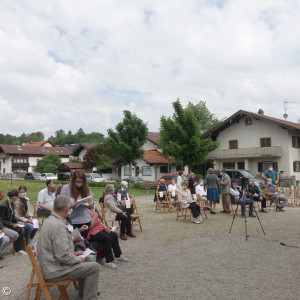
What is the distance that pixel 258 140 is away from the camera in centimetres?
3356

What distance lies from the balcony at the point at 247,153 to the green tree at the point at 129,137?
11886 millimetres

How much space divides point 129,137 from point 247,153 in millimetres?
13779

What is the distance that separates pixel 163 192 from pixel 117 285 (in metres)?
8.58

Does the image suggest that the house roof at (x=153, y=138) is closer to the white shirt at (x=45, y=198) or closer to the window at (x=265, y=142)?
the window at (x=265, y=142)

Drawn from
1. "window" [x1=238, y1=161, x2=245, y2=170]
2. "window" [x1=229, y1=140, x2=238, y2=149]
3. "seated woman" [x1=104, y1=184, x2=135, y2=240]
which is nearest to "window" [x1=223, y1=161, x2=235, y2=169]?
"window" [x1=238, y1=161, x2=245, y2=170]

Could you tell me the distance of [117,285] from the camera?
4.75 metres

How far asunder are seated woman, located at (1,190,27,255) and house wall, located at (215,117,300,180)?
29397mm

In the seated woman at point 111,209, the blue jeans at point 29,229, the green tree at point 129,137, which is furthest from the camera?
the green tree at point 129,137

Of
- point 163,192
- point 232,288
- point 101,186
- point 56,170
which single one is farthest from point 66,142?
point 232,288

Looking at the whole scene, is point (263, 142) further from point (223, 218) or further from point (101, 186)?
point (223, 218)

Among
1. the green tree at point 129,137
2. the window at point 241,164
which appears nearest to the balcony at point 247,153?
the window at point 241,164

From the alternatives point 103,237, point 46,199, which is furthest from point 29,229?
point 103,237

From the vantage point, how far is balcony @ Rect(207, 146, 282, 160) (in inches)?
1238

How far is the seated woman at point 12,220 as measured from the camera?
6.48 meters
